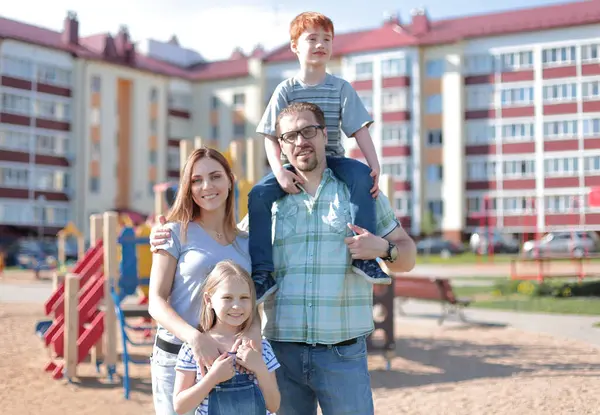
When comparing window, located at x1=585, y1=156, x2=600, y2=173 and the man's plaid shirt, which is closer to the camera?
the man's plaid shirt

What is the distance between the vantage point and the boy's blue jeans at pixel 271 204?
321cm

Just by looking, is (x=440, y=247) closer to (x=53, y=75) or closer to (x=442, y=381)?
(x=53, y=75)

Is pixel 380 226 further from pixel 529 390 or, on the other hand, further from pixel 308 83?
pixel 529 390

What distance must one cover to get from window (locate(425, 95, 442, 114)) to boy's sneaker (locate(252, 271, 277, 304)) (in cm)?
4781

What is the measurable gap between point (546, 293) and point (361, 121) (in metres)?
15.0

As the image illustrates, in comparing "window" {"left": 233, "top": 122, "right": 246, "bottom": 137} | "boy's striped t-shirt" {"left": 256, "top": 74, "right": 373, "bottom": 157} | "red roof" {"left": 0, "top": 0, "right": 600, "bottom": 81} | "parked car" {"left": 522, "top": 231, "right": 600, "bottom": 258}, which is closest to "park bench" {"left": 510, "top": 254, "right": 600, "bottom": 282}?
"parked car" {"left": 522, "top": 231, "right": 600, "bottom": 258}

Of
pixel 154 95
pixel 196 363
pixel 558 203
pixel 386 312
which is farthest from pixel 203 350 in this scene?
pixel 154 95

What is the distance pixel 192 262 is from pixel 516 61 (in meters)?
46.3

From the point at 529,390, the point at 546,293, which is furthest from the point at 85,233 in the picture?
the point at 529,390

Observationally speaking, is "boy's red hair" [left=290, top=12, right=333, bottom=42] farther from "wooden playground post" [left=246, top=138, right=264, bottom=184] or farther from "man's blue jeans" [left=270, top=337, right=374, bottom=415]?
"wooden playground post" [left=246, top=138, right=264, bottom=184]

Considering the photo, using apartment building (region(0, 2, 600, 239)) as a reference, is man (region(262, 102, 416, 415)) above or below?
below

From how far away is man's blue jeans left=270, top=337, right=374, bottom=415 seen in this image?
3135mm

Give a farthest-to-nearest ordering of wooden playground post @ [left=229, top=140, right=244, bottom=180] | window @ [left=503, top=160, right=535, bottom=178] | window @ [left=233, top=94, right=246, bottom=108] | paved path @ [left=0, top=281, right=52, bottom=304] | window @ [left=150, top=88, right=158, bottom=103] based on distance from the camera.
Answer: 1. window @ [left=233, top=94, right=246, bottom=108]
2. window @ [left=150, top=88, right=158, bottom=103]
3. window @ [left=503, top=160, right=535, bottom=178]
4. paved path @ [left=0, top=281, right=52, bottom=304]
5. wooden playground post @ [left=229, top=140, right=244, bottom=180]

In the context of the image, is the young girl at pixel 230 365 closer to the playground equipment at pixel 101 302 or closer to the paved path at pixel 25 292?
the playground equipment at pixel 101 302
